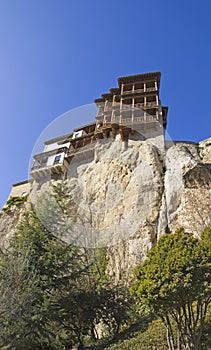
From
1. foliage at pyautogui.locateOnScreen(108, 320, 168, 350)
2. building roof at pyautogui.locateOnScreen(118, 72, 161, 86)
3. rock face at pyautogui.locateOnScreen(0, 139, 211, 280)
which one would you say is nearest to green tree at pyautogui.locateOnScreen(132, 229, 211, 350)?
foliage at pyautogui.locateOnScreen(108, 320, 168, 350)

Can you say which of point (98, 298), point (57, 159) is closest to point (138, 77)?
point (57, 159)

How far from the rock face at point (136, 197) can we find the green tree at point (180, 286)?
6.03m

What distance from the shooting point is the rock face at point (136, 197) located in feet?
58.1

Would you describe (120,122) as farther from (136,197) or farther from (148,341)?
(148,341)

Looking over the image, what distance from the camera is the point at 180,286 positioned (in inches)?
263

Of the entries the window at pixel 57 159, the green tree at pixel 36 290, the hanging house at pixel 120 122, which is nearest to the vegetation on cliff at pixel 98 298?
the green tree at pixel 36 290

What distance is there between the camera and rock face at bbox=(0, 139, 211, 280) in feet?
58.1

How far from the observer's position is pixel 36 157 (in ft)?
104

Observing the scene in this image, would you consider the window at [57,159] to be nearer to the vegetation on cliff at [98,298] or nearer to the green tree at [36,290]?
the vegetation on cliff at [98,298]

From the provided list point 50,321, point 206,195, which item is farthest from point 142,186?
point 50,321

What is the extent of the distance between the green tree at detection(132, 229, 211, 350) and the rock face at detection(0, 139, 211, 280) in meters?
6.03

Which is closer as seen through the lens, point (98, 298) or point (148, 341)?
point (148, 341)

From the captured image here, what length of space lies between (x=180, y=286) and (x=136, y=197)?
1384 centimetres

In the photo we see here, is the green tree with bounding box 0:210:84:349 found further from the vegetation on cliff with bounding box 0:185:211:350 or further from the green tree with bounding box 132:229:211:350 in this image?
the green tree with bounding box 132:229:211:350
